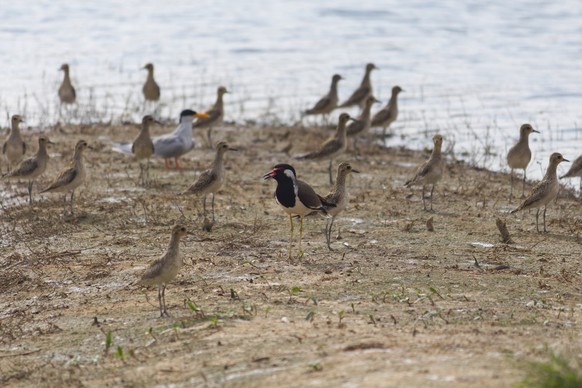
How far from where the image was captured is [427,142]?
20.7 metres

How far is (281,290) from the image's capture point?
415 inches

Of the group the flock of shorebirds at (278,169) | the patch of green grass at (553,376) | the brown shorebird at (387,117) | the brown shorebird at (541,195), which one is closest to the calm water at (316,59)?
the brown shorebird at (387,117)

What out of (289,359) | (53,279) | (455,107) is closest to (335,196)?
(53,279)

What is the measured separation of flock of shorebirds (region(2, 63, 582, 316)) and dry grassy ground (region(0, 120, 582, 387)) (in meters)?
0.32

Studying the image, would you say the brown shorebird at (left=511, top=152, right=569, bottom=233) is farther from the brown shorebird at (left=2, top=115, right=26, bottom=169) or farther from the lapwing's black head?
the brown shorebird at (left=2, top=115, right=26, bottom=169)

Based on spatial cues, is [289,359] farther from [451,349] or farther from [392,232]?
[392,232]

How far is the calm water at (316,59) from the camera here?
22719 millimetres

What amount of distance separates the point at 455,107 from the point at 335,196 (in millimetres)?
11213

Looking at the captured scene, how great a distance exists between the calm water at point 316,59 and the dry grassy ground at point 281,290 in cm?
494

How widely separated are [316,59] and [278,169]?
1751 centimetres

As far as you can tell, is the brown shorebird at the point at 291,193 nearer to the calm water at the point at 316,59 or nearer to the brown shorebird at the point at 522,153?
the brown shorebird at the point at 522,153

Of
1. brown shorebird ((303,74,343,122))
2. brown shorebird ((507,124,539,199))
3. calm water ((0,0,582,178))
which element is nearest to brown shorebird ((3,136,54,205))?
calm water ((0,0,582,178))

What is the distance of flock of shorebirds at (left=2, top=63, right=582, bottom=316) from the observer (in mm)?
12422

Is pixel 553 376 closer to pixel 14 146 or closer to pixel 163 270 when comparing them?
pixel 163 270
